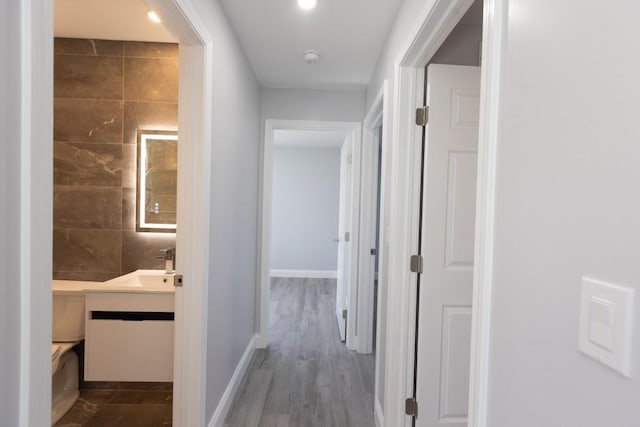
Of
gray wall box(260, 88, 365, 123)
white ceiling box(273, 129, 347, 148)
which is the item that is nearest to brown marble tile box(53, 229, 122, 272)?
gray wall box(260, 88, 365, 123)

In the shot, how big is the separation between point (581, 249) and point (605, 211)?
0.26ft

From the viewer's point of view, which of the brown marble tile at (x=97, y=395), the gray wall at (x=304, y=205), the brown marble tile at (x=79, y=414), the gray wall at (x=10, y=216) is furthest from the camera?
the gray wall at (x=304, y=205)

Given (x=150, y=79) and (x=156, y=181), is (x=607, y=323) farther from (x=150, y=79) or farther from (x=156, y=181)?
(x=150, y=79)

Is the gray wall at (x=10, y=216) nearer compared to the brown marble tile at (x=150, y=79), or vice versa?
the gray wall at (x=10, y=216)

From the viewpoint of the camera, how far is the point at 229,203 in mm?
2109

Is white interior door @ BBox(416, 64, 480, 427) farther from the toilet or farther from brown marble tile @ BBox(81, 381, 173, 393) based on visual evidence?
the toilet

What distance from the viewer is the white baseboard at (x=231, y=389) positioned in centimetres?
191

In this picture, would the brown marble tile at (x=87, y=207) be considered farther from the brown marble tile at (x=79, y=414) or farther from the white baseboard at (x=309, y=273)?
the white baseboard at (x=309, y=273)

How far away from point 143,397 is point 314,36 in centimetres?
277

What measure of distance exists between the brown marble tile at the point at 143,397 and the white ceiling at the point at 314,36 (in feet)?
8.44

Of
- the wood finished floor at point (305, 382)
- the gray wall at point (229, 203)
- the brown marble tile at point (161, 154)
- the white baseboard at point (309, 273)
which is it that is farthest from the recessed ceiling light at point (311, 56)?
the white baseboard at point (309, 273)

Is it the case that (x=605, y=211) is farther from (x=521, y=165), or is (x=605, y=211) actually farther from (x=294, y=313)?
(x=294, y=313)

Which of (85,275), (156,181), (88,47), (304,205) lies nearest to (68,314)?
(85,275)

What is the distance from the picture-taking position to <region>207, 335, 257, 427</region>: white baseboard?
1.91 metres
